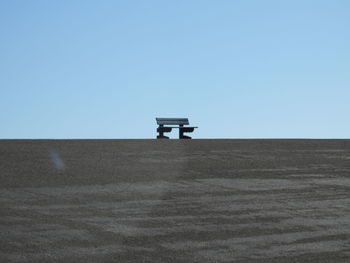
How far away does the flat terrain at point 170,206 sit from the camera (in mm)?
6727

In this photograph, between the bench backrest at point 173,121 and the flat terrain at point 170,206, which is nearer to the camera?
the flat terrain at point 170,206

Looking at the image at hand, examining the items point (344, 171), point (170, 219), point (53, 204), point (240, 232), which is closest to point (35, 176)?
point (53, 204)

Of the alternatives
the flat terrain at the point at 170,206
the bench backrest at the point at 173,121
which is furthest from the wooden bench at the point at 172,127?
the flat terrain at the point at 170,206

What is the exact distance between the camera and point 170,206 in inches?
336

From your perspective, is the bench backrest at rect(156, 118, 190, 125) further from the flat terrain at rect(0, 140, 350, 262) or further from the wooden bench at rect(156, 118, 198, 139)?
the flat terrain at rect(0, 140, 350, 262)

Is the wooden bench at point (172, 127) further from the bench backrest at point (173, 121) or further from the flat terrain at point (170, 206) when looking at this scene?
the flat terrain at point (170, 206)

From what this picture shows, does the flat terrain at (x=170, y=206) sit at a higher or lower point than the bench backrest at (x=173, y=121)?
lower

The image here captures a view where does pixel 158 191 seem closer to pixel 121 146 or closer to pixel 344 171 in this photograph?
pixel 344 171

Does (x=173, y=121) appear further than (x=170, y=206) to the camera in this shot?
Yes

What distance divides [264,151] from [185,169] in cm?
360

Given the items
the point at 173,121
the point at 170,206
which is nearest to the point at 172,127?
the point at 173,121

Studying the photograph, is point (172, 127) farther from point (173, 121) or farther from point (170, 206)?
point (170, 206)

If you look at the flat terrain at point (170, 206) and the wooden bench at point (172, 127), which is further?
Answer: the wooden bench at point (172, 127)

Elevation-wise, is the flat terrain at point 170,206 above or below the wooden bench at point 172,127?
below
